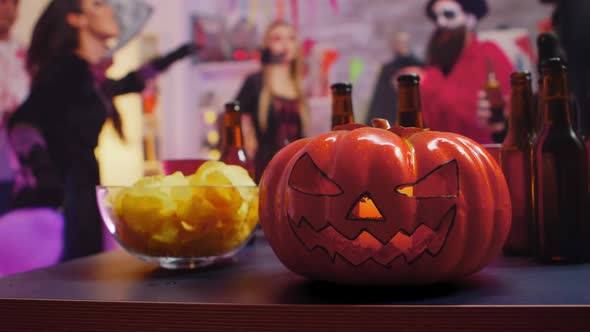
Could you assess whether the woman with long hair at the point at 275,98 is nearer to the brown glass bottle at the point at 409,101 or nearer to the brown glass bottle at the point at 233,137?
the brown glass bottle at the point at 233,137

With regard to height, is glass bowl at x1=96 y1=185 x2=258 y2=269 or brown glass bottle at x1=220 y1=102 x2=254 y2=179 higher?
brown glass bottle at x1=220 y1=102 x2=254 y2=179

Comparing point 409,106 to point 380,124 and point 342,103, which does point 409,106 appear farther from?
point 342,103

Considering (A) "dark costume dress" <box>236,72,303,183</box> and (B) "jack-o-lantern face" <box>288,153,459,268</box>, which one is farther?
(A) "dark costume dress" <box>236,72,303,183</box>

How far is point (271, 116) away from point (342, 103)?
2139 millimetres

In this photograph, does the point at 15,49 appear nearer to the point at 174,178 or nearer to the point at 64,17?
the point at 64,17

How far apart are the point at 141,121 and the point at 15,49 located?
31.0 inches

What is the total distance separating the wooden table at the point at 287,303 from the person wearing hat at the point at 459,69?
6.83 ft

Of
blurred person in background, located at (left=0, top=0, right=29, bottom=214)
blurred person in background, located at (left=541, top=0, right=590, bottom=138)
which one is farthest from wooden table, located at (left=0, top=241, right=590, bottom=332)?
blurred person in background, located at (left=0, top=0, right=29, bottom=214)

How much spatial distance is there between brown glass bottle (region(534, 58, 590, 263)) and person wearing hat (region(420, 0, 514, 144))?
202 cm

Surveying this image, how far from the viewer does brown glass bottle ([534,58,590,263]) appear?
0.65m

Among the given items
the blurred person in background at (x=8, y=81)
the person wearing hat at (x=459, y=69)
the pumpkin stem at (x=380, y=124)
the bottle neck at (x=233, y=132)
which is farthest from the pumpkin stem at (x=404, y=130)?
the blurred person in background at (x=8, y=81)

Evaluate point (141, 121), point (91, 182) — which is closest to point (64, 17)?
point (141, 121)

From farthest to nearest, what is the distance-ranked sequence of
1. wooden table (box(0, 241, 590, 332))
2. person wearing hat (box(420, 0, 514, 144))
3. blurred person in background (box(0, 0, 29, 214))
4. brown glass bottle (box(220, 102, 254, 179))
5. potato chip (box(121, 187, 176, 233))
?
blurred person in background (box(0, 0, 29, 214))
person wearing hat (box(420, 0, 514, 144))
brown glass bottle (box(220, 102, 254, 179))
potato chip (box(121, 187, 176, 233))
wooden table (box(0, 241, 590, 332))

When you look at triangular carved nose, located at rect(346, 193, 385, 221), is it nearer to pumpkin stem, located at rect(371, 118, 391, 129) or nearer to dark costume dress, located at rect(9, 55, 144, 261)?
pumpkin stem, located at rect(371, 118, 391, 129)
